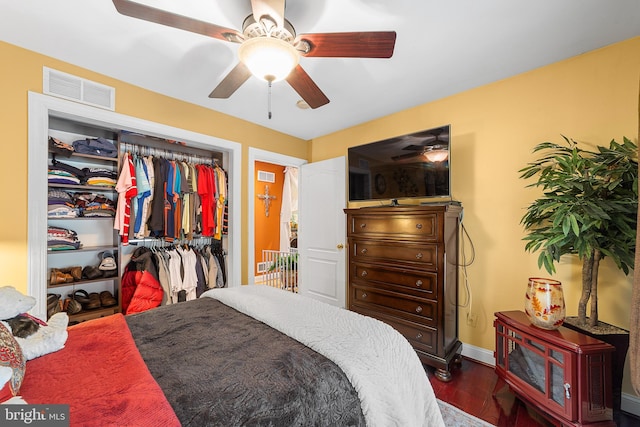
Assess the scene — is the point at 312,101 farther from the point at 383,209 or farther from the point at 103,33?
the point at 103,33

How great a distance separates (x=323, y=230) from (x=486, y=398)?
2197mm

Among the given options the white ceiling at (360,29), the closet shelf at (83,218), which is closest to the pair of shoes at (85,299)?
the closet shelf at (83,218)

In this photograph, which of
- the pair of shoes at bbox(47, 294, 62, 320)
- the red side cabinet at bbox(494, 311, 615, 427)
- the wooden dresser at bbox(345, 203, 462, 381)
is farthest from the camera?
the pair of shoes at bbox(47, 294, 62, 320)

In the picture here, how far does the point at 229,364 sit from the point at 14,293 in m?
0.91

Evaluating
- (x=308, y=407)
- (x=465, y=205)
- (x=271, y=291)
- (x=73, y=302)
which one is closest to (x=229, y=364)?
(x=308, y=407)

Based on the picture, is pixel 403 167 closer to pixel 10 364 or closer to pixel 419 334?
pixel 419 334

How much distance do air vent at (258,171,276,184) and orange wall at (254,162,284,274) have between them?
2.5 inches

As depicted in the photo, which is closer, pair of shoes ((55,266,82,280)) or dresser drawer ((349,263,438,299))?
dresser drawer ((349,263,438,299))

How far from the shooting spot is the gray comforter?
0.81 meters

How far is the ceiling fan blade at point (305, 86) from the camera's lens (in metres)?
1.61

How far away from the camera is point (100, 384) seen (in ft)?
2.79

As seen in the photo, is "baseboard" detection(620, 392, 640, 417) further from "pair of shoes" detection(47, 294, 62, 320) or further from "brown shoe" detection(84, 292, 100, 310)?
"pair of shoes" detection(47, 294, 62, 320)

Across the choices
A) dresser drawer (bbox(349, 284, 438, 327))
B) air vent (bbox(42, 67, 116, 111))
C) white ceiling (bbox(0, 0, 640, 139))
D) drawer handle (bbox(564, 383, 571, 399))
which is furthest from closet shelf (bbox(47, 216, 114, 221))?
drawer handle (bbox(564, 383, 571, 399))

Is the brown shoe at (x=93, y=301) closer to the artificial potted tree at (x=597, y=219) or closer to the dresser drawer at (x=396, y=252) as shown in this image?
the dresser drawer at (x=396, y=252)
